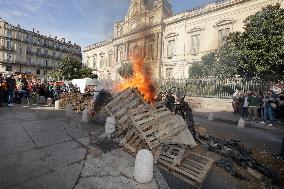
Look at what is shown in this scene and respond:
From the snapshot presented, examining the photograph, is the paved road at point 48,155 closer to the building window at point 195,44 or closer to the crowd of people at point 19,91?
the crowd of people at point 19,91

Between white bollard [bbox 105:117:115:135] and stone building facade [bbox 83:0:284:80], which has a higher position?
stone building facade [bbox 83:0:284:80]

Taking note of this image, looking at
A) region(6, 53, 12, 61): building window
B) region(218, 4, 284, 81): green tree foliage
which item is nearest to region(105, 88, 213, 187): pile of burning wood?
region(218, 4, 284, 81): green tree foliage

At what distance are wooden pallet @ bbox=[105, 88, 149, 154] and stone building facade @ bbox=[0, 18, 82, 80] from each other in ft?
167

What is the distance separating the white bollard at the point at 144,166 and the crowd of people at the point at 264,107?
10.6m

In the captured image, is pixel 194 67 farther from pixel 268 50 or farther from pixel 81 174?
pixel 81 174

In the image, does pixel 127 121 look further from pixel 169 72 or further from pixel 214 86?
pixel 169 72

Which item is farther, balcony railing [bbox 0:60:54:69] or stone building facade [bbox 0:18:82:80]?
balcony railing [bbox 0:60:54:69]

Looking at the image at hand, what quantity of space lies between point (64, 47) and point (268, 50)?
66.0 metres

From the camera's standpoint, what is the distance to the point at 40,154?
621 cm

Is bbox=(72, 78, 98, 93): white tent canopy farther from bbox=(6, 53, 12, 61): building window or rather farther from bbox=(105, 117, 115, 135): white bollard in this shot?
bbox=(6, 53, 12, 61): building window

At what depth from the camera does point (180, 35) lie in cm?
3362

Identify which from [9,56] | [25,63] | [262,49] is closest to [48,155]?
[262,49]

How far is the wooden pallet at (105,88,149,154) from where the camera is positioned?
22.1ft

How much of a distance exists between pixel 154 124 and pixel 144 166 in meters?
2.27
